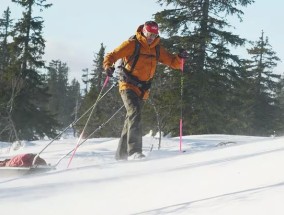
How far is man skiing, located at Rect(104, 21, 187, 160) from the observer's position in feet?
23.3

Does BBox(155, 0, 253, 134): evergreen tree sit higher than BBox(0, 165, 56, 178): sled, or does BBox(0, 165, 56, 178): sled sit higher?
BBox(155, 0, 253, 134): evergreen tree

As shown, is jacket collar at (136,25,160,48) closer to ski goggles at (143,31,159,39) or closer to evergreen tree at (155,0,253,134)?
ski goggles at (143,31,159,39)

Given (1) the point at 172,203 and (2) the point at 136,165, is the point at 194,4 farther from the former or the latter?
(1) the point at 172,203

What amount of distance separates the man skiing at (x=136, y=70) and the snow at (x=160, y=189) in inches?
31.3

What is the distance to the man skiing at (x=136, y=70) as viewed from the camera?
7098mm

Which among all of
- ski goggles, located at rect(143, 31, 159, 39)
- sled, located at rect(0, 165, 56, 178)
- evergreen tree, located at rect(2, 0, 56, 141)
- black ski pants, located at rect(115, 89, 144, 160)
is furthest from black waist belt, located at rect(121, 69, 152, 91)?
evergreen tree, located at rect(2, 0, 56, 141)

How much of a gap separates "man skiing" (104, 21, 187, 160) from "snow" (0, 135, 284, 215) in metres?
0.80

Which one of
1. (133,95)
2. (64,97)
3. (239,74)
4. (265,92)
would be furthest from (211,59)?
(64,97)

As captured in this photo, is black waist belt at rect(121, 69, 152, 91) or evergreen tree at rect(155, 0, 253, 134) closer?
black waist belt at rect(121, 69, 152, 91)

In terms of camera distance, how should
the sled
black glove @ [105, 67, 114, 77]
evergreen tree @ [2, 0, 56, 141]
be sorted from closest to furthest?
the sled < black glove @ [105, 67, 114, 77] < evergreen tree @ [2, 0, 56, 141]

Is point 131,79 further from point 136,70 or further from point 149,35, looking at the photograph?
point 149,35

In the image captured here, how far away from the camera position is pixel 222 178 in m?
4.89

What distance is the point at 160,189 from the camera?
183 inches

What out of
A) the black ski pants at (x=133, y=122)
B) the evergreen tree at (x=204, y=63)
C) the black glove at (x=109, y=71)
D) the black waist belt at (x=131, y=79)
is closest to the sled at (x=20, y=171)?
the black ski pants at (x=133, y=122)
